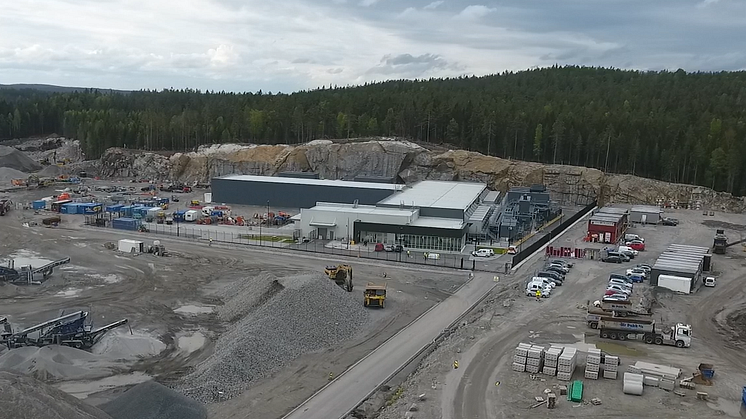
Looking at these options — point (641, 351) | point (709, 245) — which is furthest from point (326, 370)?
point (709, 245)

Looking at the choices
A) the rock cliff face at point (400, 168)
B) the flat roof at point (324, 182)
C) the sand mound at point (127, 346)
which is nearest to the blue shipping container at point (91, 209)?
the flat roof at point (324, 182)

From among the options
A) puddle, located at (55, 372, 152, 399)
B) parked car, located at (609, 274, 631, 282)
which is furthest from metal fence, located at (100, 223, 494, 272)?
puddle, located at (55, 372, 152, 399)

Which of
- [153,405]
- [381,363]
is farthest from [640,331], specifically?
[153,405]

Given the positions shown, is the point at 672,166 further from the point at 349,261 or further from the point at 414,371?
the point at 414,371

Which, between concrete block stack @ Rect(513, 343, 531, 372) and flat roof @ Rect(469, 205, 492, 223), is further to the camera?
flat roof @ Rect(469, 205, 492, 223)

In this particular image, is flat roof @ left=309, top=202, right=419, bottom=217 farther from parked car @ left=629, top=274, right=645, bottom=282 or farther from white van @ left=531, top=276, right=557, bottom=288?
parked car @ left=629, top=274, right=645, bottom=282

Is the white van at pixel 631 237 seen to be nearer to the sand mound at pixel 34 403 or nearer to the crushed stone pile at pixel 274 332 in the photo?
the crushed stone pile at pixel 274 332
